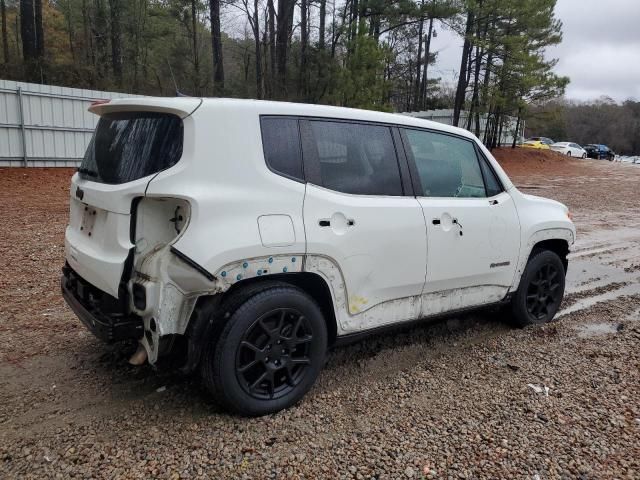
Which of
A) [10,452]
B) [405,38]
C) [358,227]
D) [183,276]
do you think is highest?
[405,38]

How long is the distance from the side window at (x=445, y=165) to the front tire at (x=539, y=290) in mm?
926

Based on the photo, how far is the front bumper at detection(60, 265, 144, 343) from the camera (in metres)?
2.81

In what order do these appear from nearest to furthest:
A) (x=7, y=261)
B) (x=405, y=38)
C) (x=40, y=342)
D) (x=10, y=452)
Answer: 1. (x=10, y=452)
2. (x=40, y=342)
3. (x=7, y=261)
4. (x=405, y=38)

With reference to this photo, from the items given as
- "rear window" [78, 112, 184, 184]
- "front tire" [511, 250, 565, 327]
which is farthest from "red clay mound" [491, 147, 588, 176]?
"rear window" [78, 112, 184, 184]

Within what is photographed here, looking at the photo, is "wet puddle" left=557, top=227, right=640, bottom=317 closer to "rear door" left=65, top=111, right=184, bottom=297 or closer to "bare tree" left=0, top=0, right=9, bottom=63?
"rear door" left=65, top=111, right=184, bottom=297

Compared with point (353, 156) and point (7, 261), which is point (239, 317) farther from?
point (7, 261)

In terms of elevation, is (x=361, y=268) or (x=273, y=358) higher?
(x=361, y=268)

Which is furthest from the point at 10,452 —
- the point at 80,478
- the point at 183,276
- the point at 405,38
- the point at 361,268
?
the point at 405,38

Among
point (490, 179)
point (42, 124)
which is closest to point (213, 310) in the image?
point (490, 179)

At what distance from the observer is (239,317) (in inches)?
110

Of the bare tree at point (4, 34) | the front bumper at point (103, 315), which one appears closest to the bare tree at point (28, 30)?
the bare tree at point (4, 34)

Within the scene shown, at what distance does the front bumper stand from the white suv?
0.03 feet

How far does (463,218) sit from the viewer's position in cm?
382

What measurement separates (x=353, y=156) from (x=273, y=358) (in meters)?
1.41
